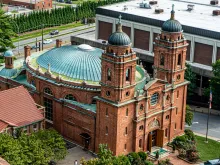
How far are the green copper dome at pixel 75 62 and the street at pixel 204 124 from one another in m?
24.7

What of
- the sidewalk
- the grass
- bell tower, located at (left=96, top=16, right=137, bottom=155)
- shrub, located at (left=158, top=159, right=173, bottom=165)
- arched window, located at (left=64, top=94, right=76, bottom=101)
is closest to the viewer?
bell tower, located at (left=96, top=16, right=137, bottom=155)

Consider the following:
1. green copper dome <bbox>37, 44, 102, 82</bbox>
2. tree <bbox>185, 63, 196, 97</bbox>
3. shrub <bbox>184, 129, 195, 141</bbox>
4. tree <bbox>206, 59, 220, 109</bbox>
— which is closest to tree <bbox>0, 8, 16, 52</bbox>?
green copper dome <bbox>37, 44, 102, 82</bbox>

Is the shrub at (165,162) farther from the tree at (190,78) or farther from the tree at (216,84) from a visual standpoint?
A: the tree at (190,78)

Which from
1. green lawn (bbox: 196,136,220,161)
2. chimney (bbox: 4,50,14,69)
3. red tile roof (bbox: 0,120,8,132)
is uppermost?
chimney (bbox: 4,50,14,69)

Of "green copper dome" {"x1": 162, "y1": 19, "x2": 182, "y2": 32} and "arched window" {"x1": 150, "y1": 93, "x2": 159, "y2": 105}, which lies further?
"green copper dome" {"x1": 162, "y1": 19, "x2": 182, "y2": 32}

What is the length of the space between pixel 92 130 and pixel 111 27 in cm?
6192

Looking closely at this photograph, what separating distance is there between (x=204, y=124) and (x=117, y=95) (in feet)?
98.9

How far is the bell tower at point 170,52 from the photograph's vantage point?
8731 cm

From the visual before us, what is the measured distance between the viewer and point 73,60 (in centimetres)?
9175

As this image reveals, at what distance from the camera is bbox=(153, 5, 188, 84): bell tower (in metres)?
87.3

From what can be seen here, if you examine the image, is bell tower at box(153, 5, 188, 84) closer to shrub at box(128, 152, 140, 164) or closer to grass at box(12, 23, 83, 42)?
shrub at box(128, 152, 140, 164)

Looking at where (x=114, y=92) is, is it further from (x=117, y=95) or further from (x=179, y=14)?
(x=179, y=14)

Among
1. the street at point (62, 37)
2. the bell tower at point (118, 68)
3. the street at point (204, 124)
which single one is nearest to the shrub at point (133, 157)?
the bell tower at point (118, 68)

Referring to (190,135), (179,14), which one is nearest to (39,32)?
(179,14)
